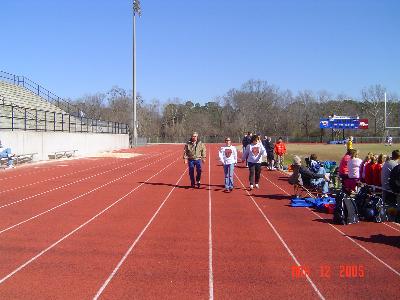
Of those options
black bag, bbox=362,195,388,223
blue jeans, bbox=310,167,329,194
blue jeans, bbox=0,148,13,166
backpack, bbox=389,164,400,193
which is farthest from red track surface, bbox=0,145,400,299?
blue jeans, bbox=0,148,13,166

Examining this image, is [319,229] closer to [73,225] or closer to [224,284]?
[224,284]

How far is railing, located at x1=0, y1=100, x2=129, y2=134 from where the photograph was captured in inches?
1087

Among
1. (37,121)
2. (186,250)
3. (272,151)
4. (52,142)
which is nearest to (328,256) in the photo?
(186,250)

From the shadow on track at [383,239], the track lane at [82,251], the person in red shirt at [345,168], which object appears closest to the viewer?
the track lane at [82,251]

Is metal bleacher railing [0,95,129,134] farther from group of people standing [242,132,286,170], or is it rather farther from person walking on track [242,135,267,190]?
person walking on track [242,135,267,190]

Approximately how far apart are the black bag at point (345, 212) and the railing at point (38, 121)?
66.4 feet

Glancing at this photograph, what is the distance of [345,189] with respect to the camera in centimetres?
1224

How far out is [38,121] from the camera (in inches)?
1248

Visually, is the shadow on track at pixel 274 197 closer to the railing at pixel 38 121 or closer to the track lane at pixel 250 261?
the track lane at pixel 250 261

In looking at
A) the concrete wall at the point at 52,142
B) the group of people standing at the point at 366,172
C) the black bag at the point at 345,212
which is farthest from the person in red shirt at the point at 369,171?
the concrete wall at the point at 52,142

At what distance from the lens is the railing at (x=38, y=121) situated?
27.6 metres

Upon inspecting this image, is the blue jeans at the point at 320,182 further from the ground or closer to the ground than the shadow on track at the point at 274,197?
further from the ground

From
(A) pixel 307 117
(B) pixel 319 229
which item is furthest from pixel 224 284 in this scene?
(A) pixel 307 117

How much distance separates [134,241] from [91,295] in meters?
2.53
